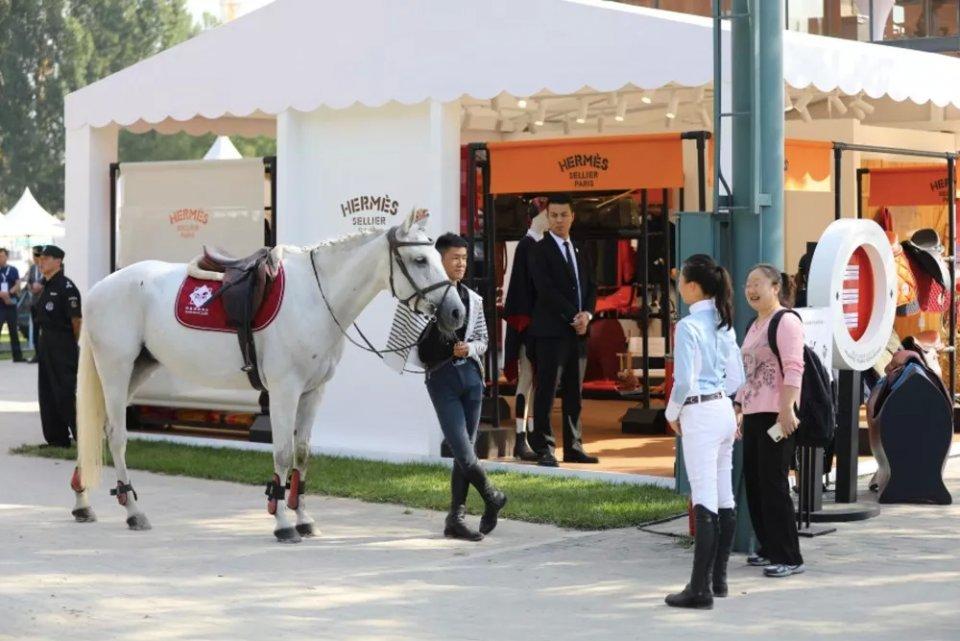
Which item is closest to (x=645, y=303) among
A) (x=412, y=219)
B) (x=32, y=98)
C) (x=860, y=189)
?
(x=860, y=189)

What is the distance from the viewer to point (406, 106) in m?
12.8

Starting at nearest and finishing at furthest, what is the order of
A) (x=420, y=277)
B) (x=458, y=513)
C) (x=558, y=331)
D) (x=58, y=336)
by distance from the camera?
1. (x=420, y=277)
2. (x=458, y=513)
3. (x=558, y=331)
4. (x=58, y=336)

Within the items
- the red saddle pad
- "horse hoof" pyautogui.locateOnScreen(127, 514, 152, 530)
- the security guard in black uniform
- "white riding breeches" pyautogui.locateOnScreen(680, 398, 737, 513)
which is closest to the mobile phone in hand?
"white riding breeches" pyautogui.locateOnScreen(680, 398, 737, 513)

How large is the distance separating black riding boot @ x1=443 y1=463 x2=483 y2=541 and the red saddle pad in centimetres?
145

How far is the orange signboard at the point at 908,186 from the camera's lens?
1364 centimetres

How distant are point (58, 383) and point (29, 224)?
24.1 metres

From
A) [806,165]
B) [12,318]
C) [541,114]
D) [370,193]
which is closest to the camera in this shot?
[806,165]

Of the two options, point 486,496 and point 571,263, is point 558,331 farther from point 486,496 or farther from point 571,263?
point 486,496

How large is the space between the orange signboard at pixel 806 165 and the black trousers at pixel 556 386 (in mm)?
1957

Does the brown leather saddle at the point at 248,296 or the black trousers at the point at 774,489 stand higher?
→ the brown leather saddle at the point at 248,296

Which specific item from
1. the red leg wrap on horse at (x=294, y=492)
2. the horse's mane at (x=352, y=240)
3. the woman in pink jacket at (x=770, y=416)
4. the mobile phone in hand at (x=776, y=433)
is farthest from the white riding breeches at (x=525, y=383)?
the mobile phone in hand at (x=776, y=433)

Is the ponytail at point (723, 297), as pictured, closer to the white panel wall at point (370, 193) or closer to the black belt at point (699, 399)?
the black belt at point (699, 399)

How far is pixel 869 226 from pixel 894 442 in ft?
6.64

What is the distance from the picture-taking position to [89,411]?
10.5 meters
